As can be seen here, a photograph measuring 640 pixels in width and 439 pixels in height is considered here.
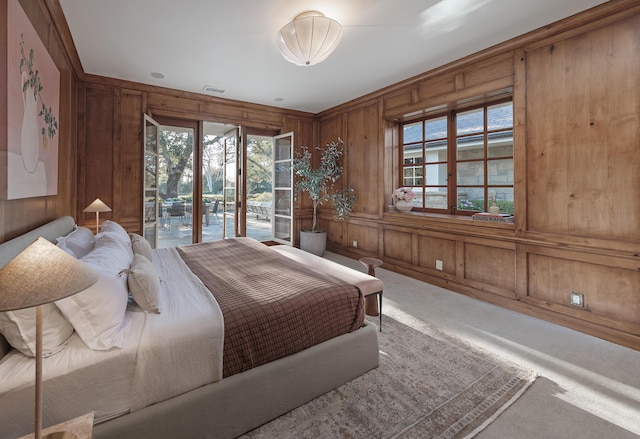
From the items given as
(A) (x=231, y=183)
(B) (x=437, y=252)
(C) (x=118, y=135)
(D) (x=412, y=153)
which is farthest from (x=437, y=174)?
(C) (x=118, y=135)

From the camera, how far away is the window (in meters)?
3.43

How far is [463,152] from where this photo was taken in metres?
3.80

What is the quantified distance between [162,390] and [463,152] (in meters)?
3.94

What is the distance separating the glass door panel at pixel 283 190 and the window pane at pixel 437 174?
2.34m

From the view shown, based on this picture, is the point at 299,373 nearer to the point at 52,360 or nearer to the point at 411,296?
the point at 52,360

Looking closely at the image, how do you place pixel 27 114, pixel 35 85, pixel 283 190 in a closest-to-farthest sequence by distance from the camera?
pixel 27 114, pixel 35 85, pixel 283 190

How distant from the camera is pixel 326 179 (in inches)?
210

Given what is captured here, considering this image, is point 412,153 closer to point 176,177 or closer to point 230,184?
point 230,184

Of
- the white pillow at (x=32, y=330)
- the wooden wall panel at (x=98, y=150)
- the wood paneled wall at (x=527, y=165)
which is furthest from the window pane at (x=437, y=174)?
the wooden wall panel at (x=98, y=150)

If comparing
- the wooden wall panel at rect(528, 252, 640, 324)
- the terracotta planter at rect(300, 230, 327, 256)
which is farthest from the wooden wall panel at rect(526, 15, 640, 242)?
the terracotta planter at rect(300, 230, 327, 256)

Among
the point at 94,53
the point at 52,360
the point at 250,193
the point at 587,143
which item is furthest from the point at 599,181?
the point at 94,53

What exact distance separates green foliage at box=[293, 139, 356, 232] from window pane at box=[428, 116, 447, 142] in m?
1.50

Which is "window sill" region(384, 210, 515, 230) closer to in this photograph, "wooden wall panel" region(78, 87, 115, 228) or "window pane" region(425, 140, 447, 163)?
"window pane" region(425, 140, 447, 163)

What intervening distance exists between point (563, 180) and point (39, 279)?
359cm
